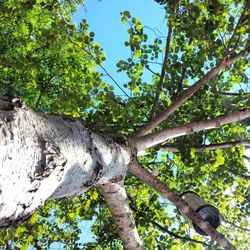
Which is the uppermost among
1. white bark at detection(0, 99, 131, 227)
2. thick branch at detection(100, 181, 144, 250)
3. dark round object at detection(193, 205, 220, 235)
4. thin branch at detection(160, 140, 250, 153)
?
thin branch at detection(160, 140, 250, 153)

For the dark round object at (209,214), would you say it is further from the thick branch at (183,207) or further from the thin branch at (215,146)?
the thin branch at (215,146)

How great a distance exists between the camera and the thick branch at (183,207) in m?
3.11

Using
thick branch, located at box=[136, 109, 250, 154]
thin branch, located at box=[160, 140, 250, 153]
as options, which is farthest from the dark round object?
thin branch, located at box=[160, 140, 250, 153]

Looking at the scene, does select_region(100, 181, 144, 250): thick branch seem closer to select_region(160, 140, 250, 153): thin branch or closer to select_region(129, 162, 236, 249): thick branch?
select_region(129, 162, 236, 249): thick branch

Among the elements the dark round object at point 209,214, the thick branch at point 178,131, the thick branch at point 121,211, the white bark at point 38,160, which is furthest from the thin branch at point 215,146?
the white bark at point 38,160

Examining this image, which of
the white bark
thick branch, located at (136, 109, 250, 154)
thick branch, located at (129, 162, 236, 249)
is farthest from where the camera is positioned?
thick branch, located at (136, 109, 250, 154)

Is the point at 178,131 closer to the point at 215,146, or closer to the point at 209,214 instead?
the point at 209,214

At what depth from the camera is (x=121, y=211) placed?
3254mm

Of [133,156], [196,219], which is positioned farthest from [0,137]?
[196,219]

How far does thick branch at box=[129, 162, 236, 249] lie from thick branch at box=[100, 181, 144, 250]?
0.85 feet

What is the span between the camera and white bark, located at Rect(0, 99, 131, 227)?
1364 mm

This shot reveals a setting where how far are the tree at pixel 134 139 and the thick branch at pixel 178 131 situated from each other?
0.4 inches

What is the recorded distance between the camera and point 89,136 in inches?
89.7

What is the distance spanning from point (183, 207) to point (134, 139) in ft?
2.60
